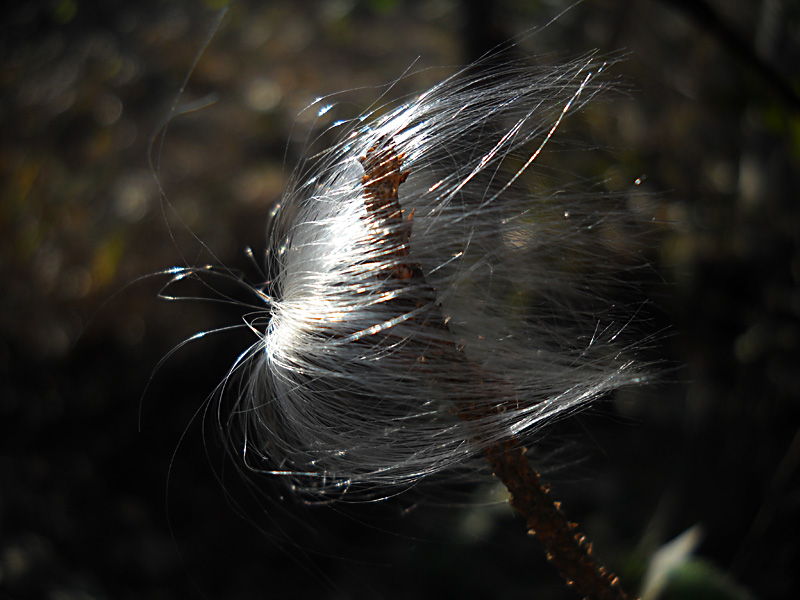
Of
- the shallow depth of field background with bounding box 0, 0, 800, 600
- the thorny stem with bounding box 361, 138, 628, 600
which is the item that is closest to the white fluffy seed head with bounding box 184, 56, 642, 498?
the thorny stem with bounding box 361, 138, 628, 600

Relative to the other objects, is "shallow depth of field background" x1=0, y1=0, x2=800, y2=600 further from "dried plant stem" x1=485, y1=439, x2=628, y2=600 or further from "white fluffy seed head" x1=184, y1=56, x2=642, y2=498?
"dried plant stem" x1=485, y1=439, x2=628, y2=600

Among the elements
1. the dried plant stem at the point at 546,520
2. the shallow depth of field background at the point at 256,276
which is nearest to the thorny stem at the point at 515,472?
the dried plant stem at the point at 546,520

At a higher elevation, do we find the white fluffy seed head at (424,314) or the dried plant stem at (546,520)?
the white fluffy seed head at (424,314)

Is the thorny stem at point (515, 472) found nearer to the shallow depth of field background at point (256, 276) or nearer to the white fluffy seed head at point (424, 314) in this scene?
the white fluffy seed head at point (424, 314)

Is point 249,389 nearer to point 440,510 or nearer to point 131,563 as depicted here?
point 440,510

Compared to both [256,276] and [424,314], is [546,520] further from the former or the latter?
[256,276]

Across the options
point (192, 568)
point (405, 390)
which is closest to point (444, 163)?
point (405, 390)
